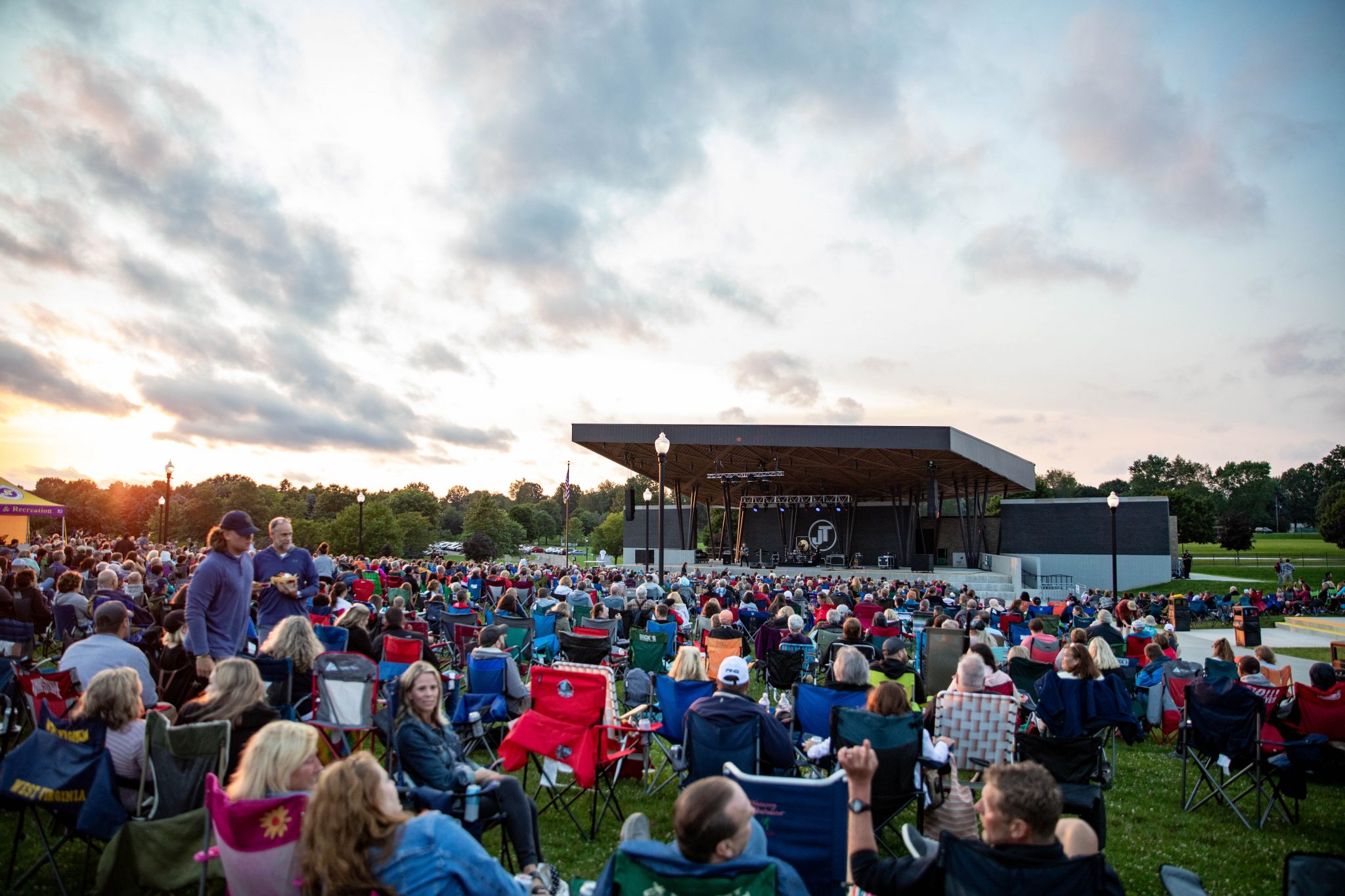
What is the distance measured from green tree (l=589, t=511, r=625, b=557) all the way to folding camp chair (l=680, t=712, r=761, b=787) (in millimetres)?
62450

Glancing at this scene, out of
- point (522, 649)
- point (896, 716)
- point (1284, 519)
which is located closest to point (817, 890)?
point (896, 716)

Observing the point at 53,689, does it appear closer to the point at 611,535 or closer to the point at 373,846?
the point at 373,846

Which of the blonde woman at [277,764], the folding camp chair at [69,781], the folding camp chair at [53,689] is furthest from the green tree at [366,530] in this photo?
the blonde woman at [277,764]

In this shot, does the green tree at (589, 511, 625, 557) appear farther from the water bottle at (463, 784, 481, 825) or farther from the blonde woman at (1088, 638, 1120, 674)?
the water bottle at (463, 784, 481, 825)

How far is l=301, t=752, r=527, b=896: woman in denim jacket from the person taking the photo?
2043 millimetres

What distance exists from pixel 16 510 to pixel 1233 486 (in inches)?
4963

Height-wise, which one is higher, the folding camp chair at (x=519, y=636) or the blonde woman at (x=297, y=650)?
the blonde woman at (x=297, y=650)

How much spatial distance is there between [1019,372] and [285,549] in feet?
69.2

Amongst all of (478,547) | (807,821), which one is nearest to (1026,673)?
(807,821)

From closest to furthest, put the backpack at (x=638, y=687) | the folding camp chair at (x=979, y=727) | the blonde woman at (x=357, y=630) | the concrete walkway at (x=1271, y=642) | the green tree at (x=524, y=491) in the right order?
the folding camp chair at (x=979, y=727)
the blonde woman at (x=357, y=630)
the backpack at (x=638, y=687)
the concrete walkway at (x=1271, y=642)
the green tree at (x=524, y=491)

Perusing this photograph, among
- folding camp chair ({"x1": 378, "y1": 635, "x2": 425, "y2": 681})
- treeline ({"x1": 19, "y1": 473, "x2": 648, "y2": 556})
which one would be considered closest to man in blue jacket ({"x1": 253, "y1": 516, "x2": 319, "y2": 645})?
folding camp chair ({"x1": 378, "y1": 635, "x2": 425, "y2": 681})

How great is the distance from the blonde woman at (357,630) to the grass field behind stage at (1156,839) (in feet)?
5.48

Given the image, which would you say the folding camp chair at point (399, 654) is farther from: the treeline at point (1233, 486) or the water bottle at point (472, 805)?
the treeline at point (1233, 486)

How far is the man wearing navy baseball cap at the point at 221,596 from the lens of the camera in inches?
182
